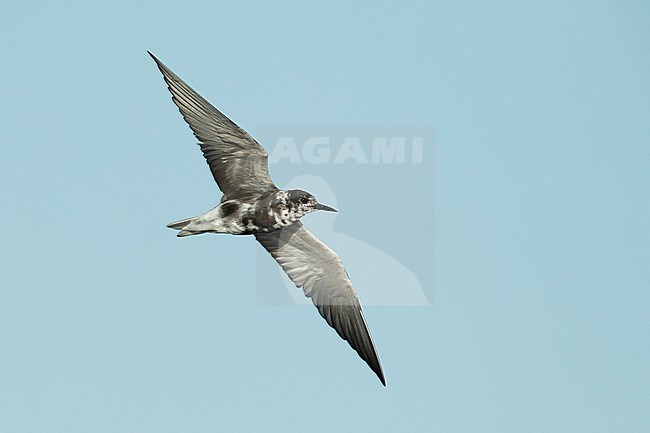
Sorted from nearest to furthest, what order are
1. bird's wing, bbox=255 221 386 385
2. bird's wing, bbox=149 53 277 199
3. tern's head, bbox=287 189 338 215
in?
bird's wing, bbox=149 53 277 199, tern's head, bbox=287 189 338 215, bird's wing, bbox=255 221 386 385

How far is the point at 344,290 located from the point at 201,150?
5.99 meters

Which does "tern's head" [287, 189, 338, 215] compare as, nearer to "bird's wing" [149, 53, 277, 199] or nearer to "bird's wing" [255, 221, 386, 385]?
"bird's wing" [149, 53, 277, 199]

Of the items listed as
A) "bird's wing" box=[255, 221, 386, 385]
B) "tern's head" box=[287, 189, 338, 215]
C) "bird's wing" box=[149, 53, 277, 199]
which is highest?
"bird's wing" box=[149, 53, 277, 199]

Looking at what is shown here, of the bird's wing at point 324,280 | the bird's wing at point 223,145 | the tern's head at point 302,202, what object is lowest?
the bird's wing at point 324,280

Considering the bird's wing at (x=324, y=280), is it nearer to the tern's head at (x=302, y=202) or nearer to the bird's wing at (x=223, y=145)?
the tern's head at (x=302, y=202)

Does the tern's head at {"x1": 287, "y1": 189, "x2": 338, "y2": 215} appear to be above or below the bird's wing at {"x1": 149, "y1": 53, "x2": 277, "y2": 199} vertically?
below

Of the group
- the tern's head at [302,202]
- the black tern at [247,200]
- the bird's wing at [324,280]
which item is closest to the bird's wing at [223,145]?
the black tern at [247,200]

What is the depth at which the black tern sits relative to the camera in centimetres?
3112

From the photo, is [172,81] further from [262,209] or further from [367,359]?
[367,359]

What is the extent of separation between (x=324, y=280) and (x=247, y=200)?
3542mm

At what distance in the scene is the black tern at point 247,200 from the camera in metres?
31.1

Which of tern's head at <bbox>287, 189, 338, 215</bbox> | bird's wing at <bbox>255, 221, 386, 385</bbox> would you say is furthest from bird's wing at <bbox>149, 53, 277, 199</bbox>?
bird's wing at <bbox>255, 221, 386, 385</bbox>

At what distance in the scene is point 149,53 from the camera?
3061cm

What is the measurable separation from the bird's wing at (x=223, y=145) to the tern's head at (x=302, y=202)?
82 centimetres
